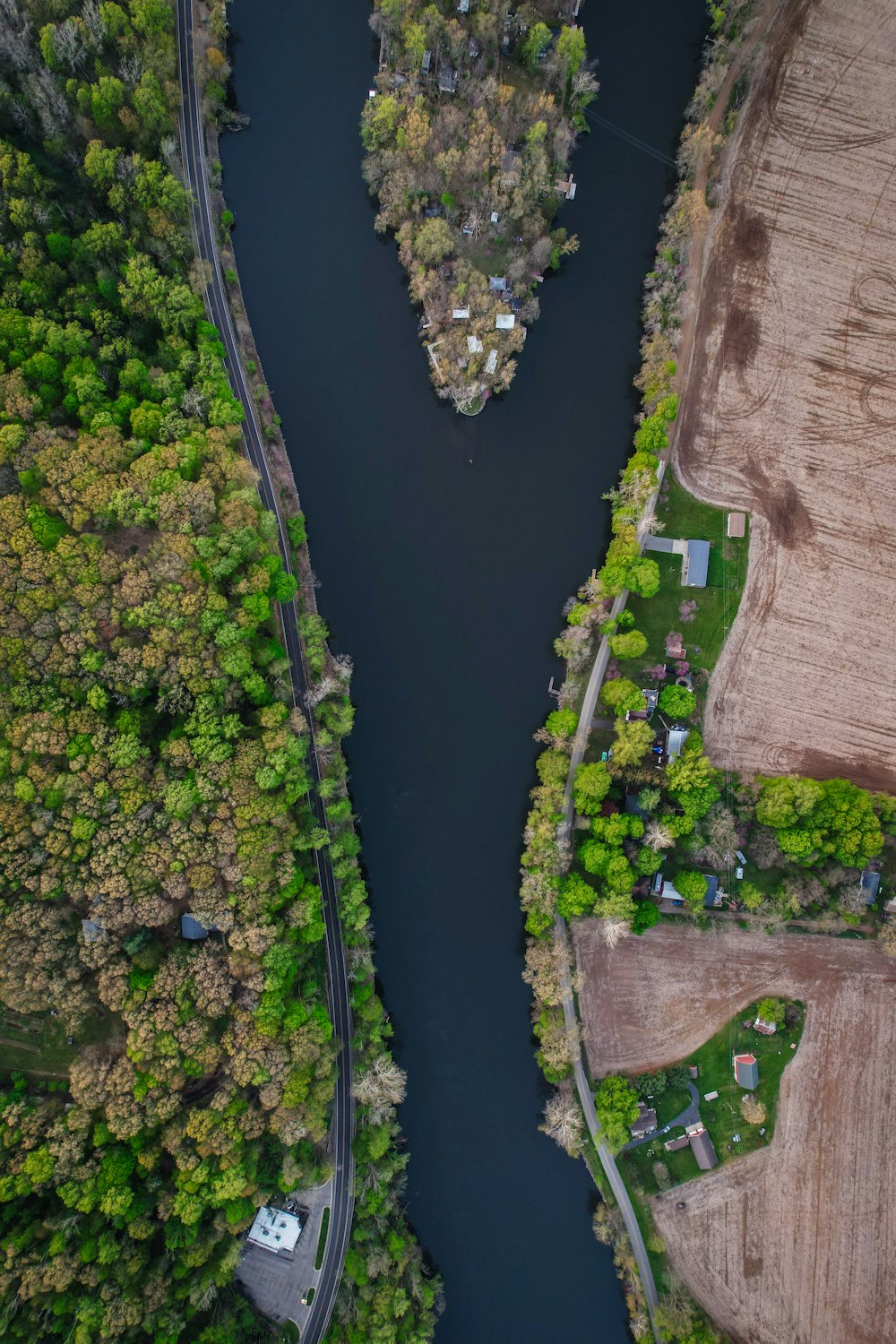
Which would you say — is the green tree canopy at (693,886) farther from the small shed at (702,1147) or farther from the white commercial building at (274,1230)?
the white commercial building at (274,1230)

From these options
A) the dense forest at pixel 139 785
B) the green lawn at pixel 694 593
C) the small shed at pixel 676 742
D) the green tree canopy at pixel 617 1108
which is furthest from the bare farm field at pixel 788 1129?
the green lawn at pixel 694 593

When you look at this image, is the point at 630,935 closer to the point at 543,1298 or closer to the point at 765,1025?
the point at 765,1025

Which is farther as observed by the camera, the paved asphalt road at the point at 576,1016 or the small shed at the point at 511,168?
the small shed at the point at 511,168

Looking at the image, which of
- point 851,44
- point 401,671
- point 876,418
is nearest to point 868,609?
point 876,418

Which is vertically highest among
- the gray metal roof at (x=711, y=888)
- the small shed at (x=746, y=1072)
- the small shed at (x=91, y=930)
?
the gray metal roof at (x=711, y=888)

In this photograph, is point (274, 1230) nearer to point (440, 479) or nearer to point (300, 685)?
point (300, 685)

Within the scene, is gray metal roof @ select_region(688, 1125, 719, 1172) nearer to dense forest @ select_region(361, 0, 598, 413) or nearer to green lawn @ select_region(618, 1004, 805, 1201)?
green lawn @ select_region(618, 1004, 805, 1201)

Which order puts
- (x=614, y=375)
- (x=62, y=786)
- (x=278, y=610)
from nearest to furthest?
(x=62, y=786), (x=278, y=610), (x=614, y=375)
